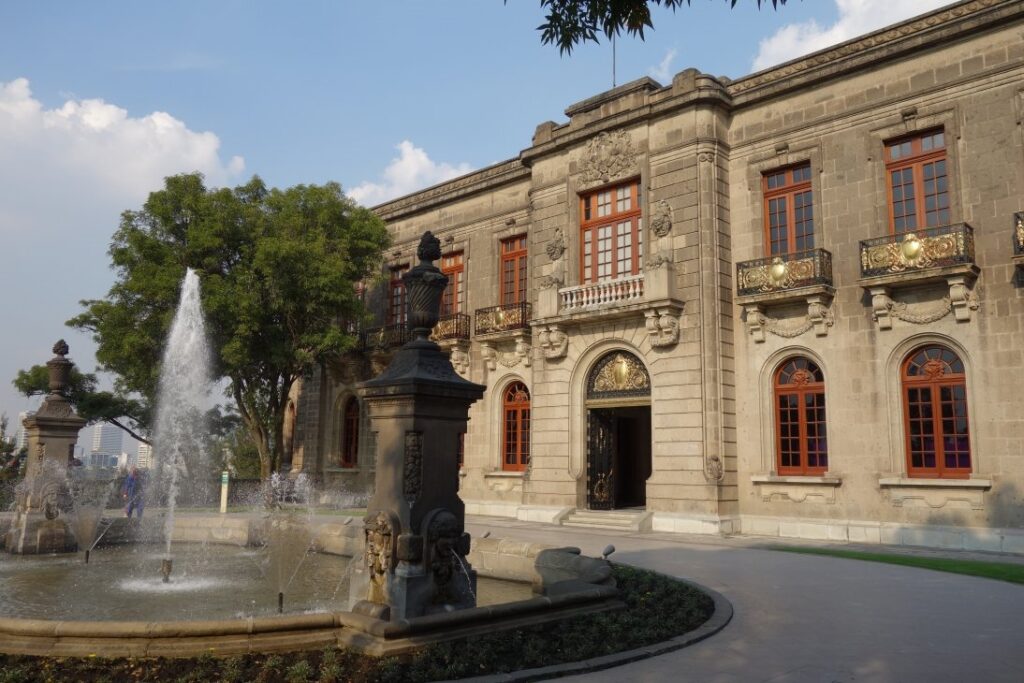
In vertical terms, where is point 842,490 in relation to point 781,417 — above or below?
below

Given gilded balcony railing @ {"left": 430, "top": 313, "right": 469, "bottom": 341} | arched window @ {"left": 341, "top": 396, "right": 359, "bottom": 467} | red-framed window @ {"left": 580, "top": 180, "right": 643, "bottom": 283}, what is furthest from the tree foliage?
red-framed window @ {"left": 580, "top": 180, "right": 643, "bottom": 283}

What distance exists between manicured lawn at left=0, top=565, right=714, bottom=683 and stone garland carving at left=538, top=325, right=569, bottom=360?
1459cm

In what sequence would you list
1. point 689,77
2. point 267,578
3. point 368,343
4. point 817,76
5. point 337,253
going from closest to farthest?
point 267,578
point 817,76
point 689,77
point 337,253
point 368,343

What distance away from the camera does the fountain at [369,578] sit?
6.45 metres

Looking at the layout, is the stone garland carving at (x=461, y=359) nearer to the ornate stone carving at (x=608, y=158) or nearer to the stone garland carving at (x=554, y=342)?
the stone garland carving at (x=554, y=342)

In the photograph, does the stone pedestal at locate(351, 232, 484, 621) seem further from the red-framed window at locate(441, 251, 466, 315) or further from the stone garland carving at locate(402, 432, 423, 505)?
the red-framed window at locate(441, 251, 466, 315)

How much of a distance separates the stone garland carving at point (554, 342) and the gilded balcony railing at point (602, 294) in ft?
Result: 2.22

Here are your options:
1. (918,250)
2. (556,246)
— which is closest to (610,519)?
(556,246)

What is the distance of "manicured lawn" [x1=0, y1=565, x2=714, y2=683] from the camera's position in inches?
234

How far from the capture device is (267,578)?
11.3 metres

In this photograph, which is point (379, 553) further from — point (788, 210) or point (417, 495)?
point (788, 210)

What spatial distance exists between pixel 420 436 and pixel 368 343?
2230 cm

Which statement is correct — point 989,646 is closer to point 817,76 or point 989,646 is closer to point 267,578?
point 267,578

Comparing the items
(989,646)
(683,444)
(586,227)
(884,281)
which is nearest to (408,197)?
(586,227)
